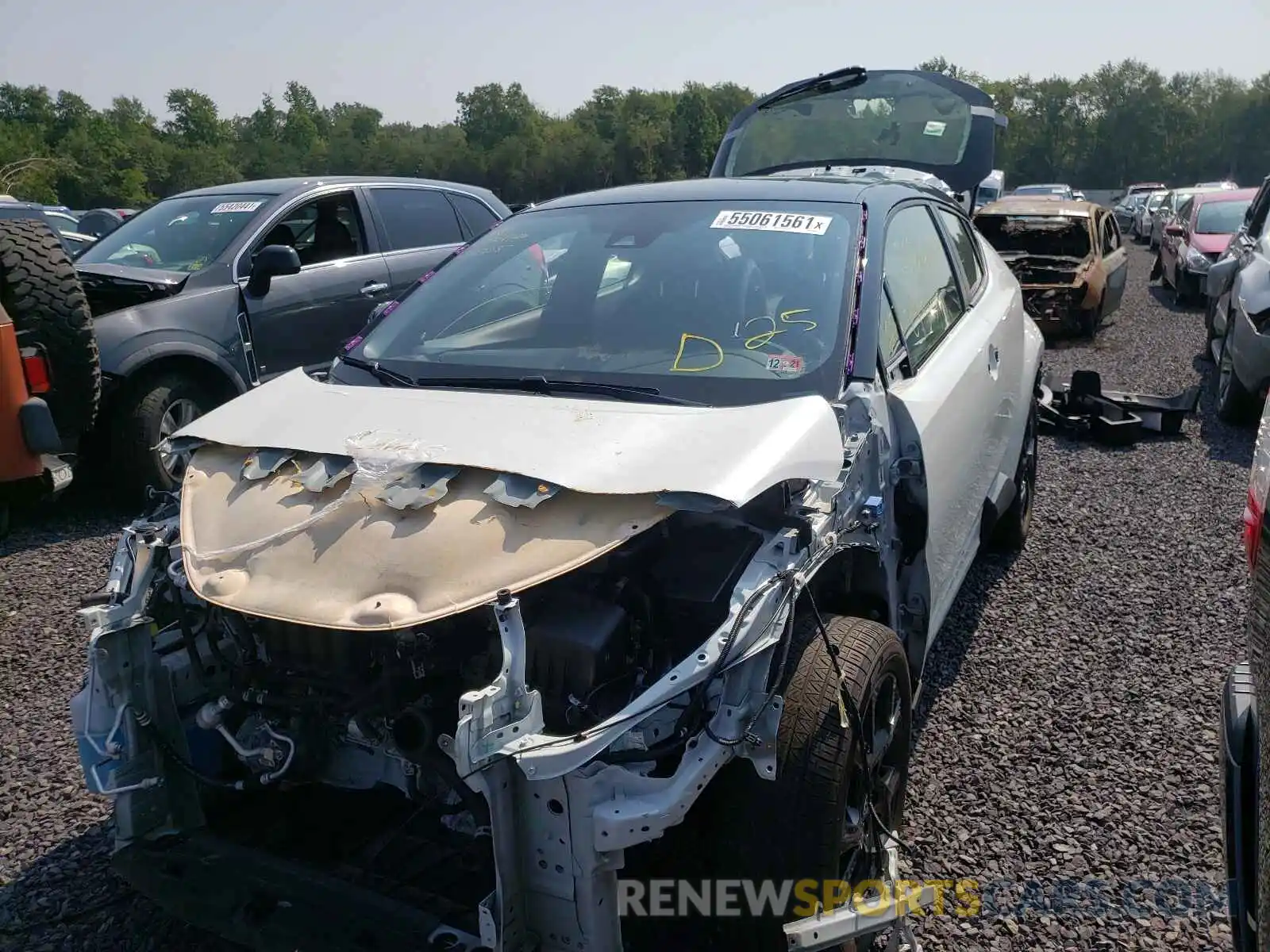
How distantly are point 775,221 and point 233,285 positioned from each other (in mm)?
4091

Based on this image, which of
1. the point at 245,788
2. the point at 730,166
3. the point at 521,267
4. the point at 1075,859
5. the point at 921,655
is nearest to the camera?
the point at 245,788

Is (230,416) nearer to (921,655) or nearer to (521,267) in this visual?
(521,267)

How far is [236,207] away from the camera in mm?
6617

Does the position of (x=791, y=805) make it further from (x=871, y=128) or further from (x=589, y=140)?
(x=589, y=140)

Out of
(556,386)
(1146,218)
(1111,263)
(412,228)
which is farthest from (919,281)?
(1146,218)

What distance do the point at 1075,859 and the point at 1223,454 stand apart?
16.0ft

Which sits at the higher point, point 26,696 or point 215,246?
point 215,246

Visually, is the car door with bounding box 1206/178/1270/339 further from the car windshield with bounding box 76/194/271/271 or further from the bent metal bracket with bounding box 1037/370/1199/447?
the car windshield with bounding box 76/194/271/271

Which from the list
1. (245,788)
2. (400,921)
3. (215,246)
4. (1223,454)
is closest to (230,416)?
(245,788)

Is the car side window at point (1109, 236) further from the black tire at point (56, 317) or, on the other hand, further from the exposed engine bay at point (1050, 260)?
the black tire at point (56, 317)

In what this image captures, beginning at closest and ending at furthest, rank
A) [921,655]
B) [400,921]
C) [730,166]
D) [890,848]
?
[400,921] < [890,848] < [921,655] < [730,166]

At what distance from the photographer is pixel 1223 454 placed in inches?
263

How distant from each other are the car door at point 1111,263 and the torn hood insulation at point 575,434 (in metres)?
10.1


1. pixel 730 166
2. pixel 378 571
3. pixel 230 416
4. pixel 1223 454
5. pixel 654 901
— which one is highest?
pixel 730 166
